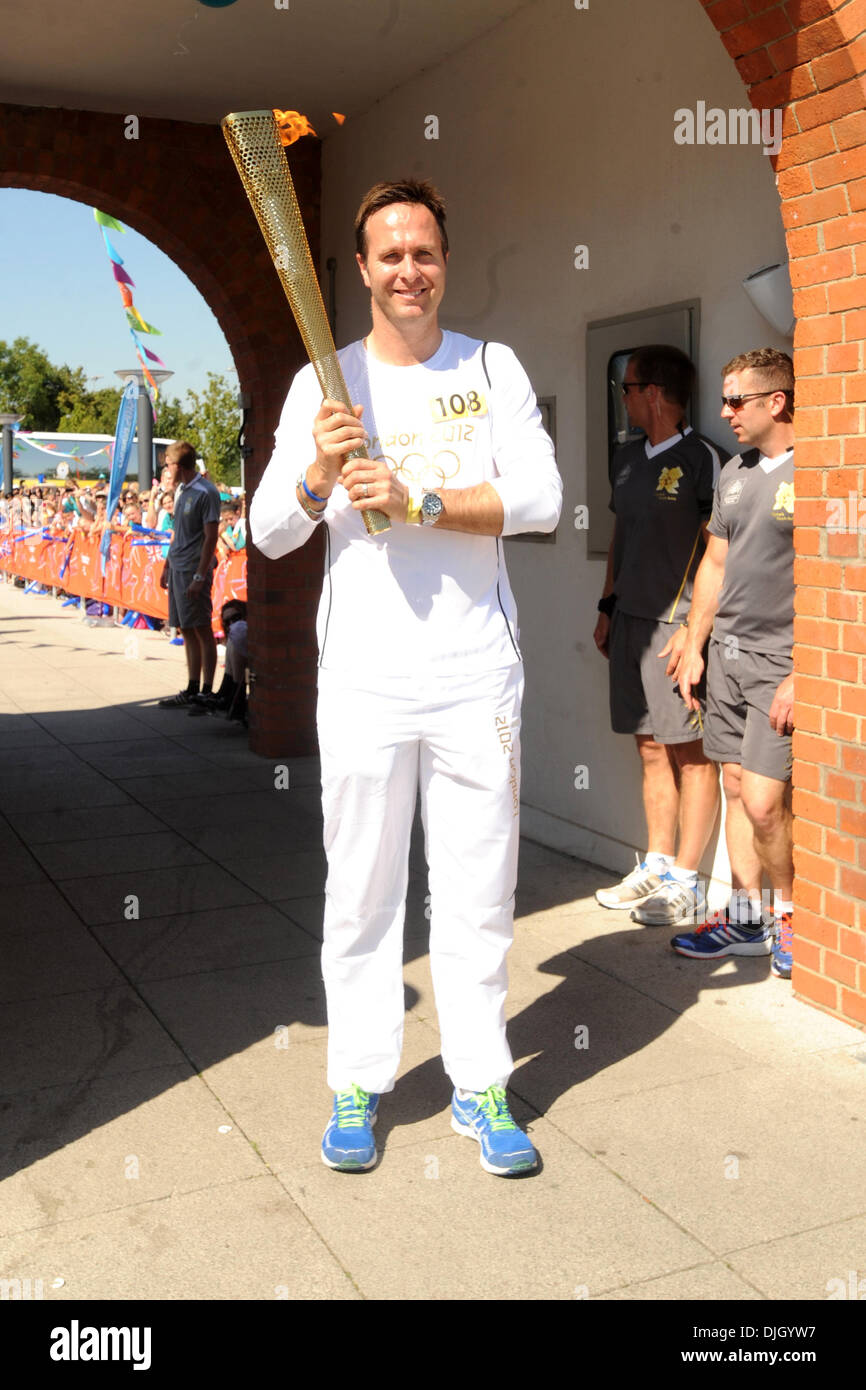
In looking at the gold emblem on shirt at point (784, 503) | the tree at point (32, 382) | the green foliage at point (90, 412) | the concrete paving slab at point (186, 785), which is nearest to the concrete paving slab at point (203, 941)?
the concrete paving slab at point (186, 785)

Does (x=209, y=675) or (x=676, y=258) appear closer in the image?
(x=676, y=258)

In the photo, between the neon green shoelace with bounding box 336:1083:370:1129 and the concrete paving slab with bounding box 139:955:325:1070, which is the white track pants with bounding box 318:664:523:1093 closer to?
the neon green shoelace with bounding box 336:1083:370:1129

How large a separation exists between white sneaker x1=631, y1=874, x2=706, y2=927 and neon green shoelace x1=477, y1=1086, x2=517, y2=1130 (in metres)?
1.96

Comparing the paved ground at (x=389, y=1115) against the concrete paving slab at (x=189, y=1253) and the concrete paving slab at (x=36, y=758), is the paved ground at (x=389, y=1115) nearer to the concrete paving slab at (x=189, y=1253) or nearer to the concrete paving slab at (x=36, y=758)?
the concrete paving slab at (x=189, y=1253)

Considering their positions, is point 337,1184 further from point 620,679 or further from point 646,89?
point 646,89

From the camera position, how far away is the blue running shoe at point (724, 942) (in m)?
4.92

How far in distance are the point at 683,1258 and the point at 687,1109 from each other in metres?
0.78

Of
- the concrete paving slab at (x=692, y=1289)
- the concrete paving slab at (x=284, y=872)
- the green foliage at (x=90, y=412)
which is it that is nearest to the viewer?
the concrete paving slab at (x=692, y=1289)

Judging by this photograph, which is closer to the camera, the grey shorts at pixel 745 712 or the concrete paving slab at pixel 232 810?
the grey shorts at pixel 745 712

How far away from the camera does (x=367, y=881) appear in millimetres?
3332

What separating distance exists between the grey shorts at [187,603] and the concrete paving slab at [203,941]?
17.2 ft

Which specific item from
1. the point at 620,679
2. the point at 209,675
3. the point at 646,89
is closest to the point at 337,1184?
the point at 620,679

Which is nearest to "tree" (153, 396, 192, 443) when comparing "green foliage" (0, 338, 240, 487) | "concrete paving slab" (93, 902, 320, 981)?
"green foliage" (0, 338, 240, 487)

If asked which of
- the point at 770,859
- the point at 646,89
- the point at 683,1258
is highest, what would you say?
the point at 646,89
